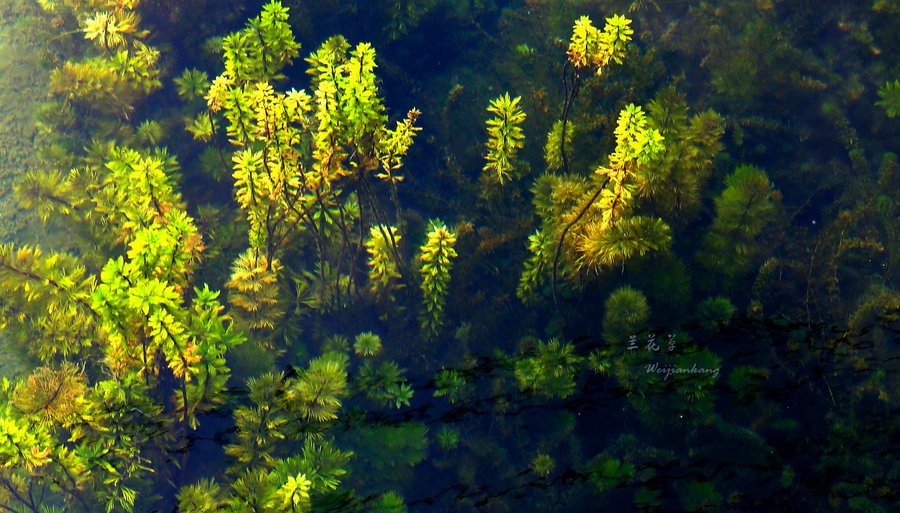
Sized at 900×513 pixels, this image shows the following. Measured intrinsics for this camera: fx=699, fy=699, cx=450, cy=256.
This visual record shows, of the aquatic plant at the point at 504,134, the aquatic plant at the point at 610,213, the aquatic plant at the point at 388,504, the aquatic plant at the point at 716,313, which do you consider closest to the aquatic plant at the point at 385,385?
the aquatic plant at the point at 388,504

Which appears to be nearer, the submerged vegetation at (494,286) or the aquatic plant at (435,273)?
the submerged vegetation at (494,286)

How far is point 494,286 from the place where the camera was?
5230mm

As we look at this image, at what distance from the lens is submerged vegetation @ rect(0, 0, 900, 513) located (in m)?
4.17

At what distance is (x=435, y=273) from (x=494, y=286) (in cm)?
70

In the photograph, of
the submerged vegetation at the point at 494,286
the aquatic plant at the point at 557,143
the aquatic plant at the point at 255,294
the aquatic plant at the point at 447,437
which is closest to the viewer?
the submerged vegetation at the point at 494,286

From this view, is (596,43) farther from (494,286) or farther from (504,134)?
(494,286)

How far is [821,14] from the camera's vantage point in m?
5.59

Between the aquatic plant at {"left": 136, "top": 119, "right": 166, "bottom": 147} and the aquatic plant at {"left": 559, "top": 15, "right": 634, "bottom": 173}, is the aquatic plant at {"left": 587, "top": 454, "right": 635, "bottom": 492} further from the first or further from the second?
the aquatic plant at {"left": 136, "top": 119, "right": 166, "bottom": 147}

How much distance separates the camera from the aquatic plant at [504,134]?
442 cm

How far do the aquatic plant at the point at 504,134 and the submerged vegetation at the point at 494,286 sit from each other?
2cm

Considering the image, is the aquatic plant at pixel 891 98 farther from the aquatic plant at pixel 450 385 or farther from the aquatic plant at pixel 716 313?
the aquatic plant at pixel 450 385

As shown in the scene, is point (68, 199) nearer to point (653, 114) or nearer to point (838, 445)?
point (653, 114)

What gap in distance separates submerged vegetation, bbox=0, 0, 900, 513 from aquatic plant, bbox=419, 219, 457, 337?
30mm

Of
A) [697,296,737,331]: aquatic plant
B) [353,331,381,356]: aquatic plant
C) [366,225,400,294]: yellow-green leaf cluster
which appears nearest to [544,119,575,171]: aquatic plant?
[366,225,400,294]: yellow-green leaf cluster
